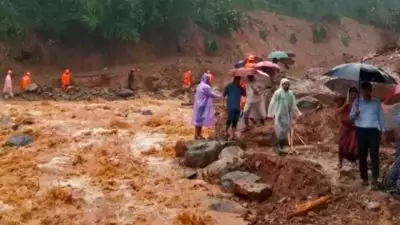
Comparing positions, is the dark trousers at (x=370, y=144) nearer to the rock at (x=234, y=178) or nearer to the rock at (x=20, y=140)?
the rock at (x=234, y=178)

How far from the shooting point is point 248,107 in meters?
Answer: 11.3

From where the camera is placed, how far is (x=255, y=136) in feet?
36.9

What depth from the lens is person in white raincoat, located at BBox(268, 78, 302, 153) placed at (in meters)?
9.84

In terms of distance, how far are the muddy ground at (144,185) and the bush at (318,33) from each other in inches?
1154

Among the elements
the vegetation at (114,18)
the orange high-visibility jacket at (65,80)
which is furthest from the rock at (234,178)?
the vegetation at (114,18)

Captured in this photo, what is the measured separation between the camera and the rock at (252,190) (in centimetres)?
884

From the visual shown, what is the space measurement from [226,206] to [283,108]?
2.11m

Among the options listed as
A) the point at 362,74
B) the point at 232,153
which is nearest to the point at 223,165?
the point at 232,153

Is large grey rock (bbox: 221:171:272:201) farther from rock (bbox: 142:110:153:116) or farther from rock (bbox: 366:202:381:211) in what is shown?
rock (bbox: 142:110:153:116)

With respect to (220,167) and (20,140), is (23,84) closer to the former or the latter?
(20,140)

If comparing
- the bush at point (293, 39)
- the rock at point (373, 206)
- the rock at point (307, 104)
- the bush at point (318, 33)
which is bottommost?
the rock at point (373, 206)

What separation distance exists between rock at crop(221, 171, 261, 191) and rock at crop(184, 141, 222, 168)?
3.15ft

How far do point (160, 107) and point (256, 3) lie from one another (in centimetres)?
2601

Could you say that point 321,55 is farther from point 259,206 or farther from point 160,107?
point 259,206
